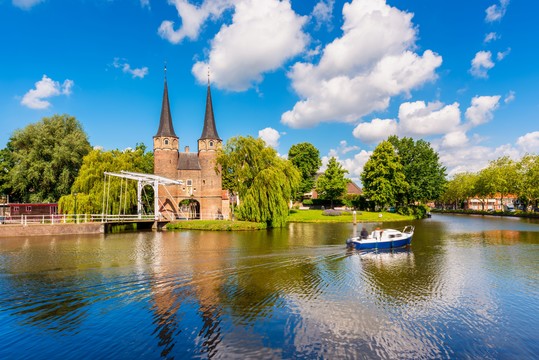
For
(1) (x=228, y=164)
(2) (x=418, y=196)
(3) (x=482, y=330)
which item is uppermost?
(1) (x=228, y=164)

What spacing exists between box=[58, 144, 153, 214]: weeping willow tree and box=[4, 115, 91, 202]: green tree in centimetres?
420

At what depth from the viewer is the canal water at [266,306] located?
8.40m

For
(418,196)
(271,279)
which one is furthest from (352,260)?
(418,196)

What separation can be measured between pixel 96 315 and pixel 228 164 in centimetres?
2880

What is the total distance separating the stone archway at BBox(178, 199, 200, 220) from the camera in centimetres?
4766

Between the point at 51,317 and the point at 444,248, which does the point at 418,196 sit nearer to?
the point at 444,248

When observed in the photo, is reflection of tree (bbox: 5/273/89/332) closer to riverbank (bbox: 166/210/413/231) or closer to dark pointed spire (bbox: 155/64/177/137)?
riverbank (bbox: 166/210/413/231)

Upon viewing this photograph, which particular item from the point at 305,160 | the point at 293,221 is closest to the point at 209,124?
the point at 293,221

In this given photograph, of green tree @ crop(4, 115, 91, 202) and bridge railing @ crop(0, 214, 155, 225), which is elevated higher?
green tree @ crop(4, 115, 91, 202)

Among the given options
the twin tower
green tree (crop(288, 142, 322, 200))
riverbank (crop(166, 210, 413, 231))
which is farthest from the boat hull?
green tree (crop(288, 142, 322, 200))

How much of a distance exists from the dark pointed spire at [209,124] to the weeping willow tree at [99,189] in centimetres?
1121

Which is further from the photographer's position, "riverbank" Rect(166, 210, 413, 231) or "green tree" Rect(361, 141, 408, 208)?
"green tree" Rect(361, 141, 408, 208)

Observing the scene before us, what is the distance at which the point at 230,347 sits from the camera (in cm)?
835

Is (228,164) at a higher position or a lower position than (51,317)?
higher
